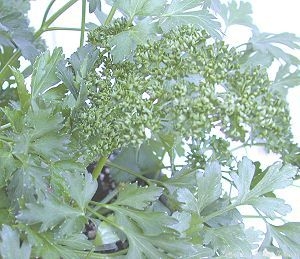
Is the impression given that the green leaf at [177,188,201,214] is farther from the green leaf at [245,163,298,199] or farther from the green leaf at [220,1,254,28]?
the green leaf at [220,1,254,28]

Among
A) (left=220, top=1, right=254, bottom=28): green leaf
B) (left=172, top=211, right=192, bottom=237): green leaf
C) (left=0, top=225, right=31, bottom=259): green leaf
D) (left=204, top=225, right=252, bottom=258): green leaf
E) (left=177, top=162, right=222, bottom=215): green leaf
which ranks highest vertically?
(left=220, top=1, right=254, bottom=28): green leaf

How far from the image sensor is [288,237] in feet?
2.26

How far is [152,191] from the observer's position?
0.63 meters

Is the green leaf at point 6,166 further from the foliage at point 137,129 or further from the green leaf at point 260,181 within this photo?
the green leaf at point 260,181

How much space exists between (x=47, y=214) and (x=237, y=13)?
21.2 inches

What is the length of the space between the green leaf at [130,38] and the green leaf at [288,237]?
27cm

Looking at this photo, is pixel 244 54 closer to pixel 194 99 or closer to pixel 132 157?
pixel 132 157

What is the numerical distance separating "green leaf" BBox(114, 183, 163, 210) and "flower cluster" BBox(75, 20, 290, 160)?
0.05 metres

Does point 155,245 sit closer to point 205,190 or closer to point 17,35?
point 205,190

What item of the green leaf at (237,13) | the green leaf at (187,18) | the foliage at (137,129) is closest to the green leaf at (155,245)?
the foliage at (137,129)

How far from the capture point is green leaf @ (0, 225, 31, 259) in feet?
1.82

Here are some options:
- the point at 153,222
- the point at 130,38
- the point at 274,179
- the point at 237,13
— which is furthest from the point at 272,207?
the point at 237,13

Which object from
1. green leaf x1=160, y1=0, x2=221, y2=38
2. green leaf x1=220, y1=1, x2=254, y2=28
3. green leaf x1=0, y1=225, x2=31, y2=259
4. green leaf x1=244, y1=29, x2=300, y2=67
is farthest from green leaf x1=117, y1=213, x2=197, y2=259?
green leaf x1=220, y1=1, x2=254, y2=28

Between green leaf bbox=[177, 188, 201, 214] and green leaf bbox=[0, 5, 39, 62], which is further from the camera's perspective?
green leaf bbox=[0, 5, 39, 62]
